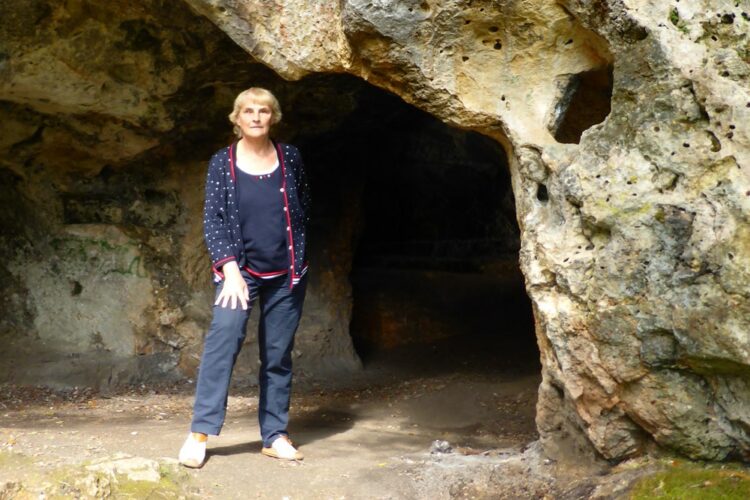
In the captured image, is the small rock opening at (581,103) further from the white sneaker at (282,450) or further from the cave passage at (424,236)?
the cave passage at (424,236)

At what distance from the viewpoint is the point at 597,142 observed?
139 inches

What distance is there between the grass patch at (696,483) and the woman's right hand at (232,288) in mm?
1667

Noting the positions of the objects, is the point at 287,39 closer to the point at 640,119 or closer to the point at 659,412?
the point at 640,119

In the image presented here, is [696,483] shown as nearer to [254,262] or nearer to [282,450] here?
[282,450]

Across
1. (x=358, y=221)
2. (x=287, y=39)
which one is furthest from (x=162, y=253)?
(x=287, y=39)

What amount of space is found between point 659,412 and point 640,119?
1082 mm

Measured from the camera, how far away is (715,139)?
128 inches

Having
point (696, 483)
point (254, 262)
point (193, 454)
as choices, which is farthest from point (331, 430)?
point (696, 483)

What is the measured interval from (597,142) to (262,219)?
1.38 m

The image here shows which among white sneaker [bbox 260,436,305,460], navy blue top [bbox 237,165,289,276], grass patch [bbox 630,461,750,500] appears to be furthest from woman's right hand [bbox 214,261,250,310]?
grass patch [bbox 630,461,750,500]

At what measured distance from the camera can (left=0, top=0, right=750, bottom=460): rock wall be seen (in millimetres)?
3225

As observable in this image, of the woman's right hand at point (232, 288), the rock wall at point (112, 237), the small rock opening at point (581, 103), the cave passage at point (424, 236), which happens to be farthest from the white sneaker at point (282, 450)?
the cave passage at point (424, 236)

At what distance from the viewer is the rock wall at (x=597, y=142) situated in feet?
10.6

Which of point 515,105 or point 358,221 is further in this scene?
point 358,221
